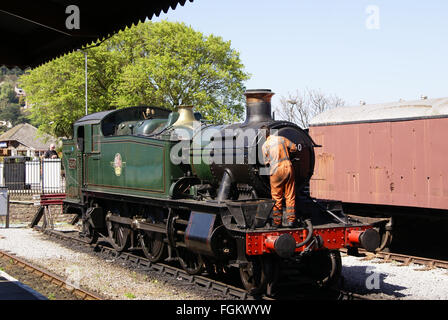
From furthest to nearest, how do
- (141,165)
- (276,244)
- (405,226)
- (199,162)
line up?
(405,226), (141,165), (199,162), (276,244)

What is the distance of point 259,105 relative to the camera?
8211mm

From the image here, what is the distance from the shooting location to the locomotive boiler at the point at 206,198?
7406mm

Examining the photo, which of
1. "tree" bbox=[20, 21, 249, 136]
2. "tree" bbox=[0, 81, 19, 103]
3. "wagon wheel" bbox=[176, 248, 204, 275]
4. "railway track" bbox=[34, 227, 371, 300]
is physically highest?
"tree" bbox=[0, 81, 19, 103]

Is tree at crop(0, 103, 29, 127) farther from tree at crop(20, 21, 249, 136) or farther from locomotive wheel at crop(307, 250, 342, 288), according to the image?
locomotive wheel at crop(307, 250, 342, 288)

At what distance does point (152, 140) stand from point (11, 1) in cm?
393

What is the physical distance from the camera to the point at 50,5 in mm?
6680

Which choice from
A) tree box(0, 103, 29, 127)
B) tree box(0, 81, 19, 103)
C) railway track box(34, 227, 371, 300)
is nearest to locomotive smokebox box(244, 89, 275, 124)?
railway track box(34, 227, 371, 300)

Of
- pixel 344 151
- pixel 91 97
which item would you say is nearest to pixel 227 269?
pixel 344 151

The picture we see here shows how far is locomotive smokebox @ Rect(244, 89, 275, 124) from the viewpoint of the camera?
814 centimetres

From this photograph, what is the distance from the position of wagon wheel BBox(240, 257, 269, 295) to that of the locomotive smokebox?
2.29 meters

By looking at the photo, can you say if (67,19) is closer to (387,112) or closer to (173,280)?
(173,280)

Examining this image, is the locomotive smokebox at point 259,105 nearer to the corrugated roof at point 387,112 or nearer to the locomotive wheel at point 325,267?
the locomotive wheel at point 325,267

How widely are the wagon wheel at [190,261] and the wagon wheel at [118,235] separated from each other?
2.10 m
